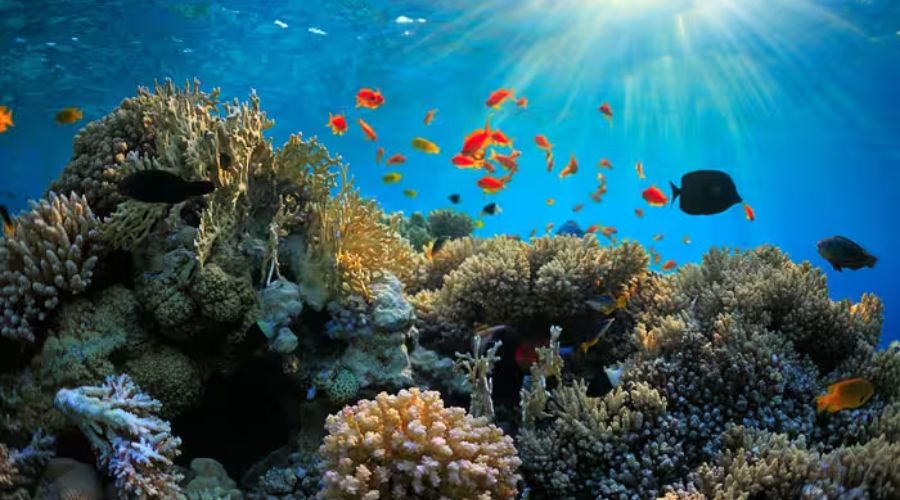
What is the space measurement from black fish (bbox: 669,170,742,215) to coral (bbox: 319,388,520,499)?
3321 mm

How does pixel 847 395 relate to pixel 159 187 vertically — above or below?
below

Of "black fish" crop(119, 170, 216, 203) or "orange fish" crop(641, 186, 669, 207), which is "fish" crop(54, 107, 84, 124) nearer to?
"black fish" crop(119, 170, 216, 203)

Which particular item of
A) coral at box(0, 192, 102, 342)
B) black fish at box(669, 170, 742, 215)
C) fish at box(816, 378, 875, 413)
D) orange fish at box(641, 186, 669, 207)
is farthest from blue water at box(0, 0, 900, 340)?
coral at box(0, 192, 102, 342)

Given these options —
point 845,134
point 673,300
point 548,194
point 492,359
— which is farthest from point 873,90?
point 548,194

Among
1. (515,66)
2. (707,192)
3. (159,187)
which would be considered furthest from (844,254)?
(515,66)

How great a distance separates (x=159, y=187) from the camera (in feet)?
11.2

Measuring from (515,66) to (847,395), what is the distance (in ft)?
81.3

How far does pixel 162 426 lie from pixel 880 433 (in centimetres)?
488

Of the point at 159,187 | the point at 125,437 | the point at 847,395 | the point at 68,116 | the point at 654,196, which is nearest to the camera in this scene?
the point at 125,437

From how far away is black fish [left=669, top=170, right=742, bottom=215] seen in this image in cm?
530

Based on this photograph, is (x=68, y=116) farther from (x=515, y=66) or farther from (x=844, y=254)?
(x=515, y=66)

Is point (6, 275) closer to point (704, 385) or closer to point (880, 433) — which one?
point (704, 385)

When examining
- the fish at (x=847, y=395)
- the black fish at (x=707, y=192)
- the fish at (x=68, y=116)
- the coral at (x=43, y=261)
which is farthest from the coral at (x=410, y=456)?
the fish at (x=68, y=116)

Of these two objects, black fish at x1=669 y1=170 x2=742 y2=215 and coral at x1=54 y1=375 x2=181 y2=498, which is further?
black fish at x1=669 y1=170 x2=742 y2=215
